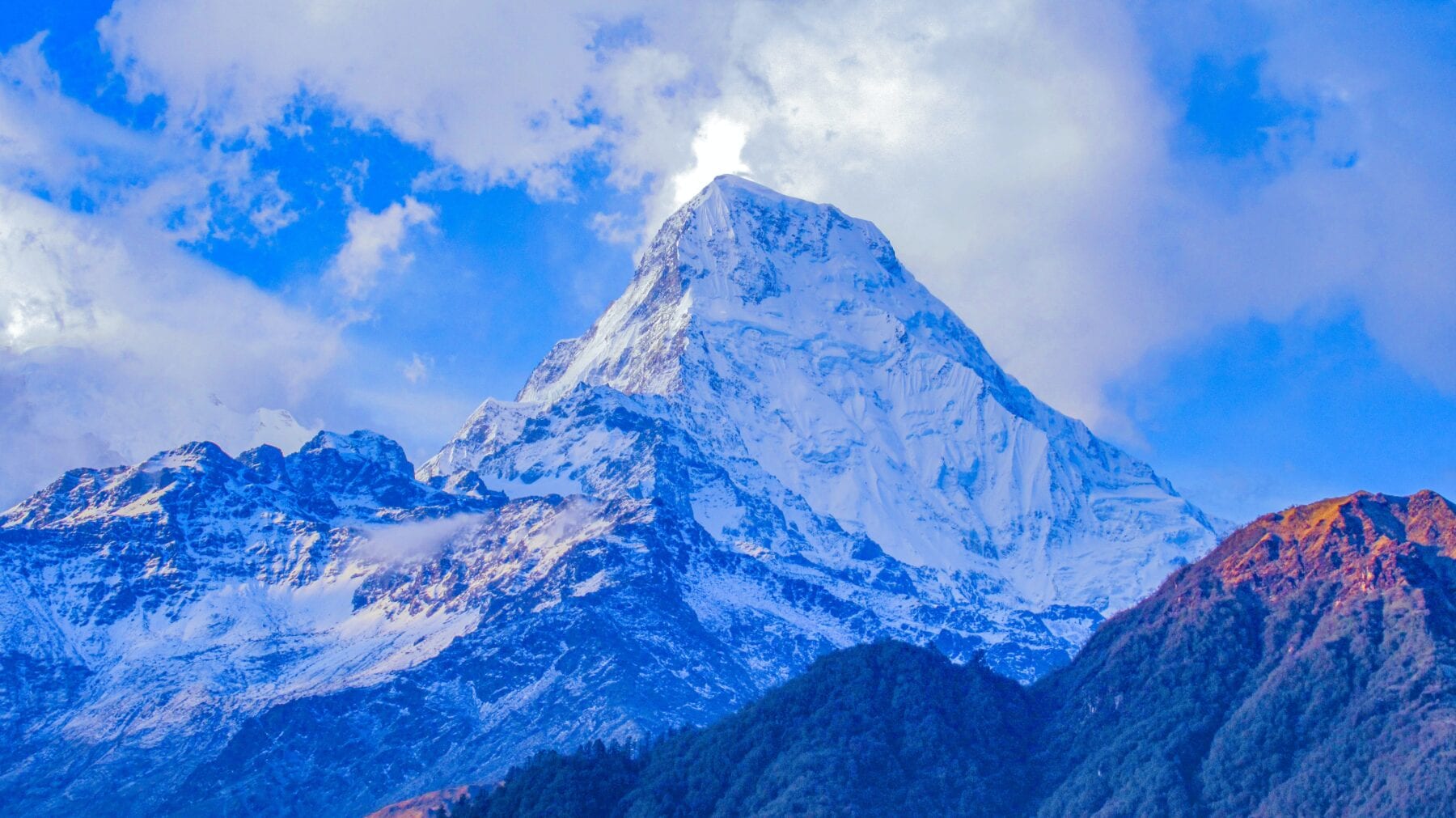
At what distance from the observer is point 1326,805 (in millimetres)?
191750

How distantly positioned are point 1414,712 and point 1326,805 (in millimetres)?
14297

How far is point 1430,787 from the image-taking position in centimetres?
18525

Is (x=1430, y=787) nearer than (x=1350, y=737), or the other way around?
(x=1430, y=787)

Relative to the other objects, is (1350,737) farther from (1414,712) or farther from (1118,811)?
(1118,811)

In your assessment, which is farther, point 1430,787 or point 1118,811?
point 1118,811

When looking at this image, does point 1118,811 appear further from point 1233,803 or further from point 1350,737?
point 1350,737

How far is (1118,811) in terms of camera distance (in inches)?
7864

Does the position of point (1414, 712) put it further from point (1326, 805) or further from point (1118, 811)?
point (1118, 811)

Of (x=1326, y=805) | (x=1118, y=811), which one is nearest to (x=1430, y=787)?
(x=1326, y=805)

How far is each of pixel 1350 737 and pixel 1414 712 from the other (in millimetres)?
6598

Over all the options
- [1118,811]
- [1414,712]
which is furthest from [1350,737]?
[1118,811]

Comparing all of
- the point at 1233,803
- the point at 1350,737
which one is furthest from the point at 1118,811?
the point at 1350,737

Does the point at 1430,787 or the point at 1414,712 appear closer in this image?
the point at 1430,787

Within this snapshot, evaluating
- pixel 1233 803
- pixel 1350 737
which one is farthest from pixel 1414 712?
pixel 1233 803
